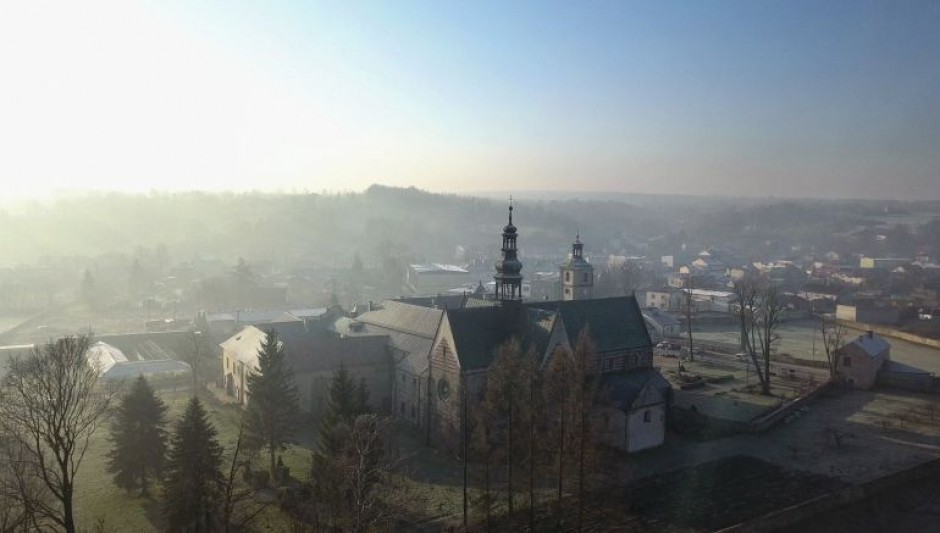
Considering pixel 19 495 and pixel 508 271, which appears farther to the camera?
pixel 508 271

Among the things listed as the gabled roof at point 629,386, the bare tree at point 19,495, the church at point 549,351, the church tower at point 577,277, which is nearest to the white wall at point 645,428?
the church at point 549,351

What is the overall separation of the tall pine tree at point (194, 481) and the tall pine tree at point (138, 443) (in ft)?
9.09

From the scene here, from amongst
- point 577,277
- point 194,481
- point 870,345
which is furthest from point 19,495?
point 870,345

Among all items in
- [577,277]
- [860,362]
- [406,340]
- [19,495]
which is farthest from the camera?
[577,277]

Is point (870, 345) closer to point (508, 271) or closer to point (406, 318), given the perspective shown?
point (508, 271)

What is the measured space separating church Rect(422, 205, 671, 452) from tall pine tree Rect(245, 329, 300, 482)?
7642 mm

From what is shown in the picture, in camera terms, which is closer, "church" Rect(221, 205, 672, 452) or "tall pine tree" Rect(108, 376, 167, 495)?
"tall pine tree" Rect(108, 376, 167, 495)

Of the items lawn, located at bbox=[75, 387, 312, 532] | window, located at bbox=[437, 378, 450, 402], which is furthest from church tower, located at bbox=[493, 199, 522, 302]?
lawn, located at bbox=[75, 387, 312, 532]

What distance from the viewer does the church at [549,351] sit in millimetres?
33500

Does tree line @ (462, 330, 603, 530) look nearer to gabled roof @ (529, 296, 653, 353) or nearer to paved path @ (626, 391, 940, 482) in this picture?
paved path @ (626, 391, 940, 482)

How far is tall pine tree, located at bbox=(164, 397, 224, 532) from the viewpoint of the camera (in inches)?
749

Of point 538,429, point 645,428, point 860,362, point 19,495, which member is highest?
point 19,495

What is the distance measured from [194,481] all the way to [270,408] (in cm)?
1162

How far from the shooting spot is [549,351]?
3522 centimetres
